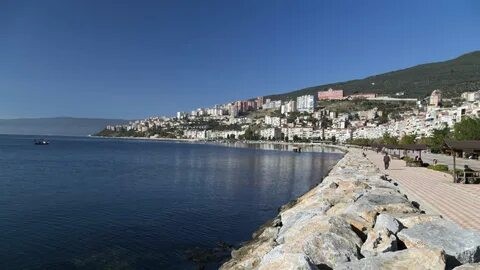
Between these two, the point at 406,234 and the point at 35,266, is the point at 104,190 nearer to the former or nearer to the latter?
the point at 35,266

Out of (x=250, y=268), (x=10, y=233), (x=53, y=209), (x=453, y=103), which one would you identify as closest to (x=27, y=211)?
(x=53, y=209)

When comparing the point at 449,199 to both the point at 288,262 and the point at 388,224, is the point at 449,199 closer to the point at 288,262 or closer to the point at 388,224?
the point at 388,224

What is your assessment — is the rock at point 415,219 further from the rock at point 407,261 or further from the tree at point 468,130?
the tree at point 468,130

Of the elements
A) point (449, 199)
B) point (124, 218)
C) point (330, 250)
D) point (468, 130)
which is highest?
point (468, 130)

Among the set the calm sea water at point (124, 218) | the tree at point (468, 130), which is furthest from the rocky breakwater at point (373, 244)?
the tree at point (468, 130)

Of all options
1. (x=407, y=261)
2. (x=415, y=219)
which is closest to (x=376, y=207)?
(x=415, y=219)

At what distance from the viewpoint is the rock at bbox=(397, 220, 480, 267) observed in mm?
7648

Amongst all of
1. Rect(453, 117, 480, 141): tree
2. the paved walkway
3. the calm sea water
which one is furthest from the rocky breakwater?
Rect(453, 117, 480, 141): tree

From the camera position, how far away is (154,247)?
15367 millimetres

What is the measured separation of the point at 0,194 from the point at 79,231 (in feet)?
41.2

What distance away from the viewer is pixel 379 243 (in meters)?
8.59

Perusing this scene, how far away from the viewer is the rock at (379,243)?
8258mm

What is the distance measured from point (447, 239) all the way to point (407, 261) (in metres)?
1.96

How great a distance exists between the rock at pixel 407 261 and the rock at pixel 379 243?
3.92 feet
